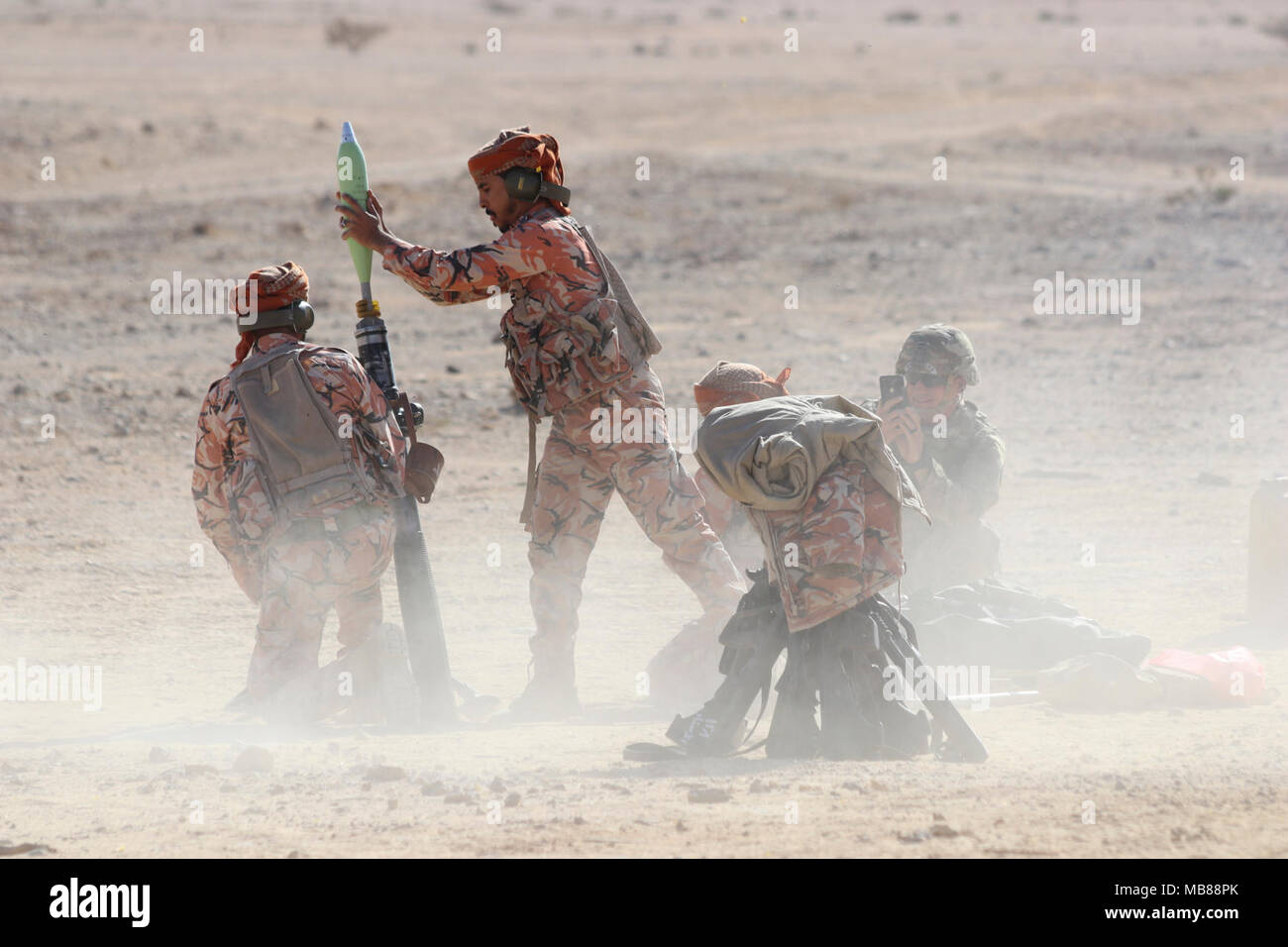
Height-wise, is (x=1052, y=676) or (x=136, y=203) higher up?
(x=136, y=203)

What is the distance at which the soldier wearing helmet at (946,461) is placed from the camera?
6688 millimetres

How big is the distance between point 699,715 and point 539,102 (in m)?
29.0

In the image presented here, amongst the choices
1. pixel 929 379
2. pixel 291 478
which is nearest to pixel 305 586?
pixel 291 478

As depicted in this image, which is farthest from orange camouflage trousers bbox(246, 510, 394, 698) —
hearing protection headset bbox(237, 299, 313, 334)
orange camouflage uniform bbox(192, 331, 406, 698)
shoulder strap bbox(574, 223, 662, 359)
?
shoulder strap bbox(574, 223, 662, 359)

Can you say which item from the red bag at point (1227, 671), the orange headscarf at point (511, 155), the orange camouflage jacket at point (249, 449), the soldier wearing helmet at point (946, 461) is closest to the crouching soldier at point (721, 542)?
the soldier wearing helmet at point (946, 461)

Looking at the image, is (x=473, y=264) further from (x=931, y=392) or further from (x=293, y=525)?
(x=931, y=392)

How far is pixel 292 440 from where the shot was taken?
5.77 m

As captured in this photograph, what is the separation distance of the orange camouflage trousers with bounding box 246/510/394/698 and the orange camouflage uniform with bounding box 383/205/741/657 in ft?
2.20

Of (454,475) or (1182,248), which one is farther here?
(1182,248)

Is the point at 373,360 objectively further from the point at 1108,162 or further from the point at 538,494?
the point at 1108,162

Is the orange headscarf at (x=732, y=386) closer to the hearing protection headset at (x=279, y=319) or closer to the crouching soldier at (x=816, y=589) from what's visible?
the crouching soldier at (x=816, y=589)

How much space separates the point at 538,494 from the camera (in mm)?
6293

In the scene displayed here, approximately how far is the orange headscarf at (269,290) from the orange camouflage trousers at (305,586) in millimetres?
703

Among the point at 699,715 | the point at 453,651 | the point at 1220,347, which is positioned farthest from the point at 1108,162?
the point at 699,715
